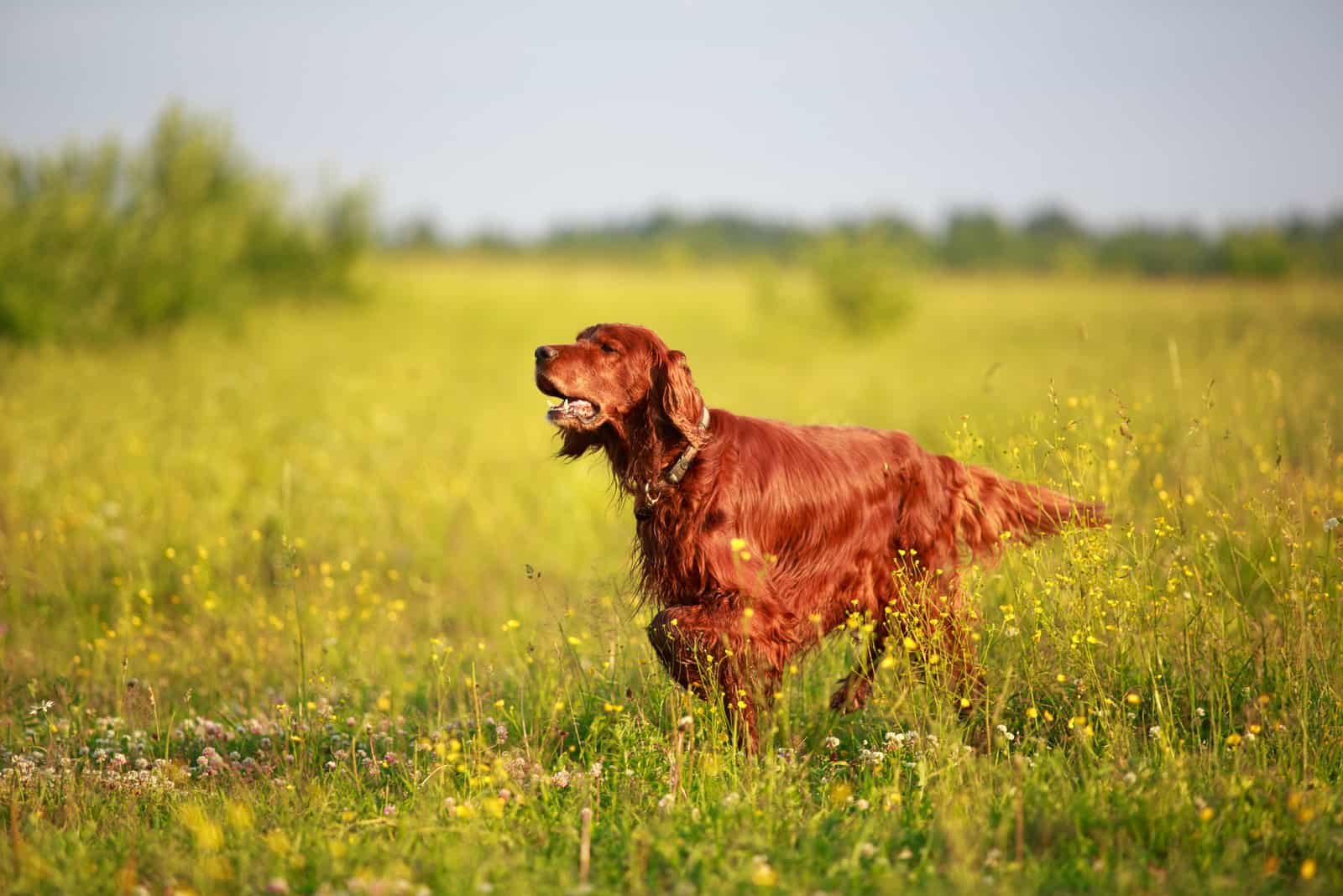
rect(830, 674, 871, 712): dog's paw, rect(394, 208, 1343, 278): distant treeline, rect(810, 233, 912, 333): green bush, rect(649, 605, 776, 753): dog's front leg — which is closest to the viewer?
rect(649, 605, 776, 753): dog's front leg

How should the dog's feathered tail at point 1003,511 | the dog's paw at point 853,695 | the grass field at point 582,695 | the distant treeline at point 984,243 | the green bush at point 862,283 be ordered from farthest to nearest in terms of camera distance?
the distant treeline at point 984,243 < the green bush at point 862,283 < the dog's feathered tail at point 1003,511 < the dog's paw at point 853,695 < the grass field at point 582,695

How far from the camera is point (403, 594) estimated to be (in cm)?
631

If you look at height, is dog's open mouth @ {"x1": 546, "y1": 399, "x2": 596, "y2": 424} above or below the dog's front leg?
above

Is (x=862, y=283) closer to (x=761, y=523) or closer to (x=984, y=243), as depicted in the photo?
(x=761, y=523)

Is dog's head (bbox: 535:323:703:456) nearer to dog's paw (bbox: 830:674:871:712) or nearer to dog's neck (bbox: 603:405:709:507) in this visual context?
dog's neck (bbox: 603:405:709:507)

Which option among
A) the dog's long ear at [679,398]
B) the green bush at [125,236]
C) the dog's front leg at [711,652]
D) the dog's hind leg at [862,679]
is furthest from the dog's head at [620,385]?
the green bush at [125,236]

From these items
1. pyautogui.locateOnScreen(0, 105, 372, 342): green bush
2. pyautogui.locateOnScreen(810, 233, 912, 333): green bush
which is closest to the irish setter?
pyautogui.locateOnScreen(0, 105, 372, 342): green bush

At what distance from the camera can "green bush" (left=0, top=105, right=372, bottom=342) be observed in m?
15.1

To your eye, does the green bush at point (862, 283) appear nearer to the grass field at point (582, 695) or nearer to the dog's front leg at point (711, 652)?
the grass field at point (582, 695)

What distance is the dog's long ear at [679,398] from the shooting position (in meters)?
3.47

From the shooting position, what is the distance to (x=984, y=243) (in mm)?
71125

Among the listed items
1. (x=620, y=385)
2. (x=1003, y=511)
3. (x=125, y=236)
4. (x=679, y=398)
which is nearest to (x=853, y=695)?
(x=1003, y=511)

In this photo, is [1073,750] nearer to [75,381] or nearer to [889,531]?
[889,531]

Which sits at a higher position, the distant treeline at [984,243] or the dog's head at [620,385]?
the distant treeline at [984,243]
